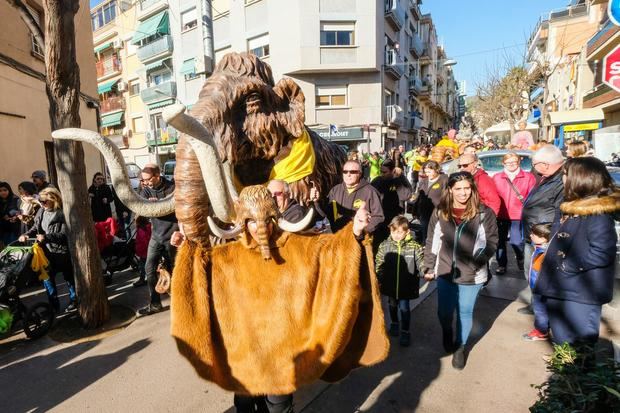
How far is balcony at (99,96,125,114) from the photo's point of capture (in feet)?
99.3

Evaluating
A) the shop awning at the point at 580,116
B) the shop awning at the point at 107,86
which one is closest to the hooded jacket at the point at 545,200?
the shop awning at the point at 580,116

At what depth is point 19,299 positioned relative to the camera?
4.00 m

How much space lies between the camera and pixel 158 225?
4.40 m

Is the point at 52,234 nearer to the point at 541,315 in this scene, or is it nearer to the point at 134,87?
the point at 541,315

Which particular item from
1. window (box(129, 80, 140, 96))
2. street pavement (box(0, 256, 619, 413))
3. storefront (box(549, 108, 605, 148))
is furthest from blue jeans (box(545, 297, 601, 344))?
window (box(129, 80, 140, 96))

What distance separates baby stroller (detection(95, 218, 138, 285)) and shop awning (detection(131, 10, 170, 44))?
2289 cm

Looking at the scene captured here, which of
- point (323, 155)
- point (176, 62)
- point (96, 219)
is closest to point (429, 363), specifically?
point (323, 155)

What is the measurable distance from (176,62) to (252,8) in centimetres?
698

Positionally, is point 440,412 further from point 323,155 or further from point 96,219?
point 96,219

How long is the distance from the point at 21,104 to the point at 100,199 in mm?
4126

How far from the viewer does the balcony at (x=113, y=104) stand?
30.3 meters

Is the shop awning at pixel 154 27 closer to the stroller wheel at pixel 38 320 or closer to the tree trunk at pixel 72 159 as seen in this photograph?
the tree trunk at pixel 72 159

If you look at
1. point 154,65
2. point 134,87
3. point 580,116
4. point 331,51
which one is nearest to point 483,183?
point 331,51

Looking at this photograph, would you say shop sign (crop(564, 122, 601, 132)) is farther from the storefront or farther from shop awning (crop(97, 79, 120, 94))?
shop awning (crop(97, 79, 120, 94))
